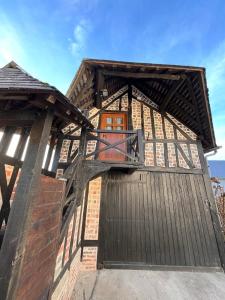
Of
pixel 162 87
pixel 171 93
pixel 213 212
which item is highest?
pixel 162 87

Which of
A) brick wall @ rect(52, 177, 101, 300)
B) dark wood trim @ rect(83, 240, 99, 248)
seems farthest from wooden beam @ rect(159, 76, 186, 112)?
dark wood trim @ rect(83, 240, 99, 248)

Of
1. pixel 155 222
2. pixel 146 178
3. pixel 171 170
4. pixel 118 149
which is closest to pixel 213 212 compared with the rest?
pixel 171 170

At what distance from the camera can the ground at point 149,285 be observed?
2.78 metres

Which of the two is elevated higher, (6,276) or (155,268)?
(6,276)

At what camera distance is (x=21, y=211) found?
113 cm

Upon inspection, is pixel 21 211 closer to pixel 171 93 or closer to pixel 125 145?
pixel 125 145

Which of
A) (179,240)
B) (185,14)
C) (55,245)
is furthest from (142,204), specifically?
(185,14)

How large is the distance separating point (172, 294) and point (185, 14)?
7.65m

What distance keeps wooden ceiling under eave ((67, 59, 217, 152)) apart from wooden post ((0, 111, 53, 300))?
99.5 inches

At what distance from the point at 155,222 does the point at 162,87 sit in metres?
4.55

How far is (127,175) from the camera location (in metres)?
4.54

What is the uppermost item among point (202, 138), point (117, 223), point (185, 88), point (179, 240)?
point (185, 88)

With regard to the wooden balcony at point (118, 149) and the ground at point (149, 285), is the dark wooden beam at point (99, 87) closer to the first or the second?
the wooden balcony at point (118, 149)

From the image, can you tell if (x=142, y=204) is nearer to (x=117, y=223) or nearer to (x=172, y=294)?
(x=117, y=223)
